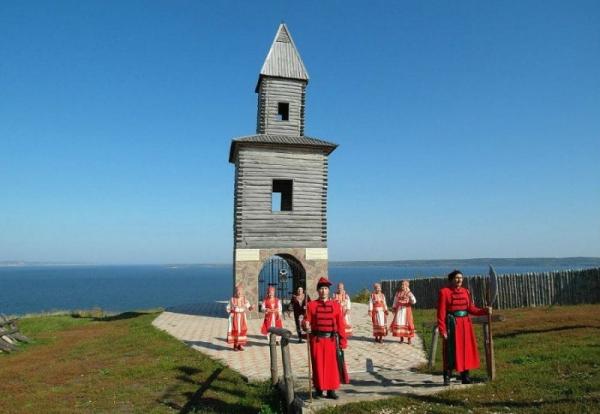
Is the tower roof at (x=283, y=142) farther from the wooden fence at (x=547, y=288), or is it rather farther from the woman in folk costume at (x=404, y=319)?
the wooden fence at (x=547, y=288)

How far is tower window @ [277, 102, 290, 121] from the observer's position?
20.4 m

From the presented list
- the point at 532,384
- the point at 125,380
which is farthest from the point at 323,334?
the point at 125,380

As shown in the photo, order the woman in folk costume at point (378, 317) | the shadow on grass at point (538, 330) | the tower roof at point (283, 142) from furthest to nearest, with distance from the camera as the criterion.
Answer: the tower roof at point (283, 142)
the woman in folk costume at point (378, 317)
the shadow on grass at point (538, 330)

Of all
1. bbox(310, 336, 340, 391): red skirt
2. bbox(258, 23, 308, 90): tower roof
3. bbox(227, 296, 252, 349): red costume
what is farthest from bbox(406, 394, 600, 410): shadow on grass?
bbox(258, 23, 308, 90): tower roof

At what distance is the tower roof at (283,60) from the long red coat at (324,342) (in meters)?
14.8

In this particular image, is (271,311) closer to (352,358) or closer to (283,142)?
(352,358)

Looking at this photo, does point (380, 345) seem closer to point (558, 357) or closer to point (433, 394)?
point (558, 357)

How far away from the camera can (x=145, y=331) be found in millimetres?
16453

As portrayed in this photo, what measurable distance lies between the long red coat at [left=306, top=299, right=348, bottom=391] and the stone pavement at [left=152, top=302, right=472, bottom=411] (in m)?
0.31

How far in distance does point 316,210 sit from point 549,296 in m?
11.7

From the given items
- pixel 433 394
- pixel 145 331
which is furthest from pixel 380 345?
→ pixel 145 331

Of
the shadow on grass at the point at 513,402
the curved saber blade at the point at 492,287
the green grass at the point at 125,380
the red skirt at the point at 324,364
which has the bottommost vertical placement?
the green grass at the point at 125,380

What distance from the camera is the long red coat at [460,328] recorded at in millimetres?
7629

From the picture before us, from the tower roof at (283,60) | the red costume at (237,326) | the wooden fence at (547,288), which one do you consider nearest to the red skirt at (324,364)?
the red costume at (237,326)
